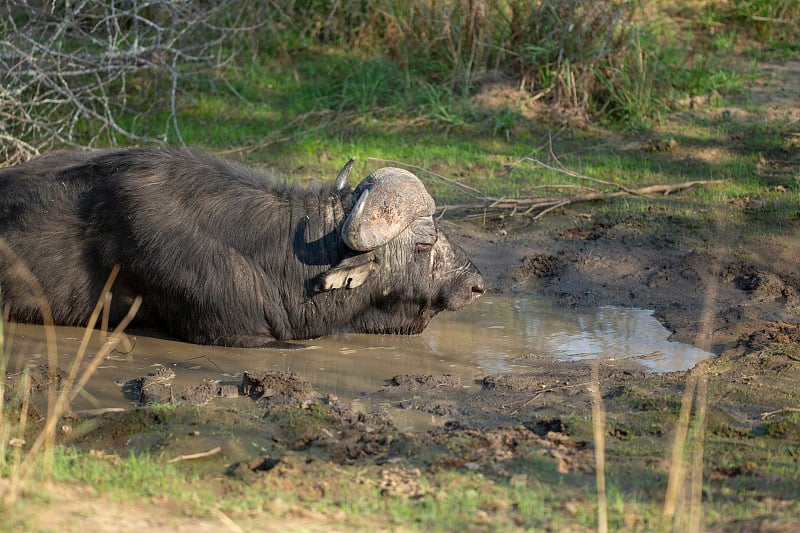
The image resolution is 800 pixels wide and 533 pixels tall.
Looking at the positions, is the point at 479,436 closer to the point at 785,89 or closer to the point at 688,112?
the point at 688,112

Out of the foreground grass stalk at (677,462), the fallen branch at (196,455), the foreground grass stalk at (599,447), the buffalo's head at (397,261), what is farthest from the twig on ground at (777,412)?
the fallen branch at (196,455)

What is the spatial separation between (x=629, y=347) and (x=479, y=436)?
2151 millimetres

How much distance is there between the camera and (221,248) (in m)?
6.76

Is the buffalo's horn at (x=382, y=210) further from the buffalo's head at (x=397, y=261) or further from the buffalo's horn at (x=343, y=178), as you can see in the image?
the buffalo's horn at (x=343, y=178)

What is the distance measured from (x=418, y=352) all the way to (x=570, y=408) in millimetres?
1552

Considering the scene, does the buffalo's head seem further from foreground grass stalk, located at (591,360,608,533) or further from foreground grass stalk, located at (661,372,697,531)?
foreground grass stalk, located at (661,372,697,531)

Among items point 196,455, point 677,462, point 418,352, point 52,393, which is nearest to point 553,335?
point 418,352

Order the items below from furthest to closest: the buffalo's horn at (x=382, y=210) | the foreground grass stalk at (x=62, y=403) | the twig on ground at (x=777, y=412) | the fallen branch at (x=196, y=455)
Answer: the buffalo's horn at (x=382, y=210), the twig on ground at (x=777, y=412), the fallen branch at (x=196, y=455), the foreground grass stalk at (x=62, y=403)

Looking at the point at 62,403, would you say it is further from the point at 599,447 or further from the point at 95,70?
the point at 95,70

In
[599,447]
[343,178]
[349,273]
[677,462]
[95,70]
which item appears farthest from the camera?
[95,70]

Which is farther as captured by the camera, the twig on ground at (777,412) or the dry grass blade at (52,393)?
the twig on ground at (777,412)

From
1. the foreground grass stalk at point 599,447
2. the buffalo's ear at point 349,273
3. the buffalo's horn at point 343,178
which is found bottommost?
the foreground grass stalk at point 599,447

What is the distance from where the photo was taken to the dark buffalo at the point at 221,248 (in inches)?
264

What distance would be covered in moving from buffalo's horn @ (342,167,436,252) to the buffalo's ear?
0.38 ft
